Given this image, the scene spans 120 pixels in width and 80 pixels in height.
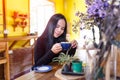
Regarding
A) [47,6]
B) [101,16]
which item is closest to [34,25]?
[47,6]

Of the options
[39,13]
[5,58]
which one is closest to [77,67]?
[5,58]

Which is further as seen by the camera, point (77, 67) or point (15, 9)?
point (15, 9)

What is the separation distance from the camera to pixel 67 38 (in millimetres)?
2918

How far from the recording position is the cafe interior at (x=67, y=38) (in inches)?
21.3

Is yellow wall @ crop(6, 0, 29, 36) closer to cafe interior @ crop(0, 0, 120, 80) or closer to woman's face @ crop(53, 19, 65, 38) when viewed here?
cafe interior @ crop(0, 0, 120, 80)

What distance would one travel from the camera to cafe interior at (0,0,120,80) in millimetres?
542

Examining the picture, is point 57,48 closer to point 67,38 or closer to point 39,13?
point 67,38

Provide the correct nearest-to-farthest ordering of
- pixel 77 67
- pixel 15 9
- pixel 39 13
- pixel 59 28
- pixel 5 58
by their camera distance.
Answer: pixel 77 67 < pixel 59 28 < pixel 5 58 < pixel 15 9 < pixel 39 13

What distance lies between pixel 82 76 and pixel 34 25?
3.18 m

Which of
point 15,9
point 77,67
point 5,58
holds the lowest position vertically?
point 5,58

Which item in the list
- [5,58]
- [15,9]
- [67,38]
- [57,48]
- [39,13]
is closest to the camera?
[57,48]

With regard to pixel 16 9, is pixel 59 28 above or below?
below

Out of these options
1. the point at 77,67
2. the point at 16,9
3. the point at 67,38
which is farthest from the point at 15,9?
the point at 77,67

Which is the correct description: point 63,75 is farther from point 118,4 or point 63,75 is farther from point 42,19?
point 42,19
